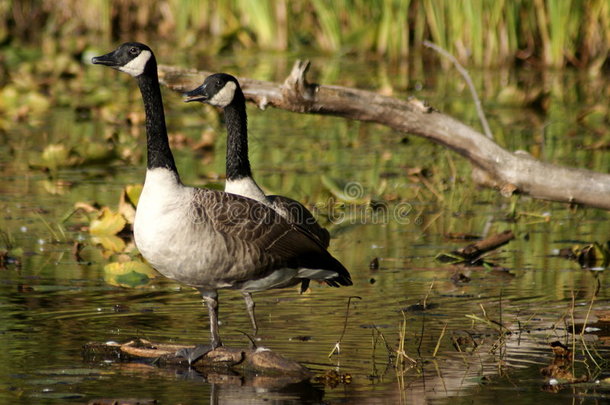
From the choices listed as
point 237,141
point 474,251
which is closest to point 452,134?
point 474,251

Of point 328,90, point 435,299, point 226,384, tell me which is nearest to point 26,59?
point 328,90

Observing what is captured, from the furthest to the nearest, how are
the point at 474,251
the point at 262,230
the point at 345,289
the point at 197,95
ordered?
the point at 474,251
the point at 345,289
the point at 197,95
the point at 262,230

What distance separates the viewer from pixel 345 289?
8.19 meters

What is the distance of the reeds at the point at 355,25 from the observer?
19719 mm

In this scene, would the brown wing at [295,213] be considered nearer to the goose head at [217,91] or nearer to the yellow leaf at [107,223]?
the goose head at [217,91]

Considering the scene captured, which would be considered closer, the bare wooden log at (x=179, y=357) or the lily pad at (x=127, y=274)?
the bare wooden log at (x=179, y=357)

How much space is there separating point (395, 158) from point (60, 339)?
7.95m

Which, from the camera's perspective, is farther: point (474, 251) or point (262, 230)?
point (474, 251)

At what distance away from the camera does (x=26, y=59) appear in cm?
2172

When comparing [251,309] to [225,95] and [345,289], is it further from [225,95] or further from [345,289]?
[225,95]

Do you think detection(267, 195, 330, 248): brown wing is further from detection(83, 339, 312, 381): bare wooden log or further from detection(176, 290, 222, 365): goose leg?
detection(83, 339, 312, 381): bare wooden log

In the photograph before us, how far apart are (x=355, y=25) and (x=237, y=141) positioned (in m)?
14.4

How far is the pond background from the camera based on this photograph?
6.00m

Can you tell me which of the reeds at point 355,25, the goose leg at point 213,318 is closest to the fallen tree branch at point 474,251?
the goose leg at point 213,318
